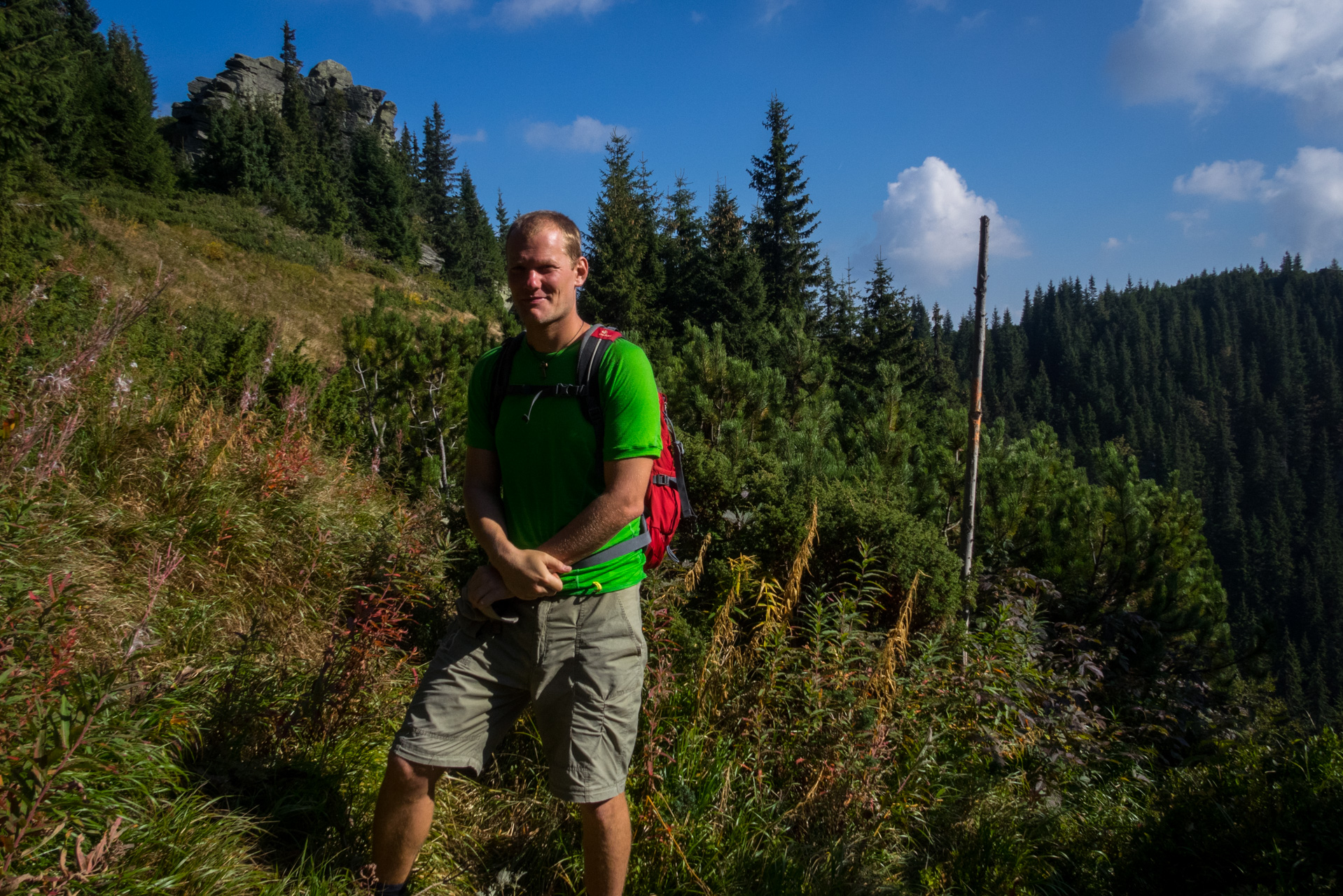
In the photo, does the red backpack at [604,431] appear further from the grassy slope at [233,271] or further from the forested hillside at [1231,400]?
the forested hillside at [1231,400]

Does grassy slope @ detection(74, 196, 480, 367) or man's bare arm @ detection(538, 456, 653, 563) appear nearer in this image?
man's bare arm @ detection(538, 456, 653, 563)

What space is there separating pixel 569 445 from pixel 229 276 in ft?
72.1

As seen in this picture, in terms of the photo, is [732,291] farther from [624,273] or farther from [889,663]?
[889,663]

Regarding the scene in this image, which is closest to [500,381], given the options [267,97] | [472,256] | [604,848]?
[604,848]

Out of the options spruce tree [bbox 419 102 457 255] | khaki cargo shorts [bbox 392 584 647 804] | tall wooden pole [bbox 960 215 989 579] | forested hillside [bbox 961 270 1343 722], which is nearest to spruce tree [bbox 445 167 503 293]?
spruce tree [bbox 419 102 457 255]

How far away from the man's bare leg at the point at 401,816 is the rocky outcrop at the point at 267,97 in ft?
123

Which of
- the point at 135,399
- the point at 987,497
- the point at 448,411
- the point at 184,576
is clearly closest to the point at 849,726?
the point at 184,576

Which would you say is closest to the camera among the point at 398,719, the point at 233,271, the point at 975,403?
the point at 398,719

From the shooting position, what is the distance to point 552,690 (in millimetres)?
1895

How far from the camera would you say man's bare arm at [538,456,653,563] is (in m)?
1.81

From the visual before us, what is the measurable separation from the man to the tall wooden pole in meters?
3.44

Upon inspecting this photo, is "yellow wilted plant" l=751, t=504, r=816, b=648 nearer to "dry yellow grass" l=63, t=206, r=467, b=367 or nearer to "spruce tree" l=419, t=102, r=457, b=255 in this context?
"dry yellow grass" l=63, t=206, r=467, b=367

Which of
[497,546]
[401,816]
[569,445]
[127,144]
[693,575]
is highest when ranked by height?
[127,144]

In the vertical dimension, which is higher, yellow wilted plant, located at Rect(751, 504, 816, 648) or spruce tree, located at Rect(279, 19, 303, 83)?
spruce tree, located at Rect(279, 19, 303, 83)
